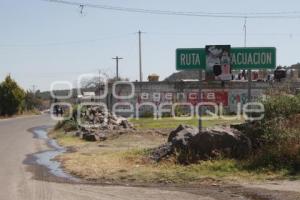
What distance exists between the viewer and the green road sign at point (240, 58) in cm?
1888

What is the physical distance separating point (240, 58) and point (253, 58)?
0.41 metres

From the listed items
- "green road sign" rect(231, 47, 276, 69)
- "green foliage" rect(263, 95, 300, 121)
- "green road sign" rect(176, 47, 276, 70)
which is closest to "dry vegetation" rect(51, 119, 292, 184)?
"green foliage" rect(263, 95, 300, 121)

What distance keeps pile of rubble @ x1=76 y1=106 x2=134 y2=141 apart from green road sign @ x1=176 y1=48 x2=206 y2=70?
1033 cm

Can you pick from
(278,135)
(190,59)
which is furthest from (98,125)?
(278,135)

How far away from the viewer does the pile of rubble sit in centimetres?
2908

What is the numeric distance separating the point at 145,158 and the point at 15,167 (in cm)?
395

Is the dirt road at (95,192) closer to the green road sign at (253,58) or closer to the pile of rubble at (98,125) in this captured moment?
the green road sign at (253,58)

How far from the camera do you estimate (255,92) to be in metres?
56.6

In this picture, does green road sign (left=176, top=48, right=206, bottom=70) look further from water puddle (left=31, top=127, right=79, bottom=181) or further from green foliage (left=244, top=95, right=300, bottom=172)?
water puddle (left=31, top=127, right=79, bottom=181)

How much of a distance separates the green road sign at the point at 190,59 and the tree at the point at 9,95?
60.5 metres

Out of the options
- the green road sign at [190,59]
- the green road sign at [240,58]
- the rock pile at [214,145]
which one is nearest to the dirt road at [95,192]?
the rock pile at [214,145]

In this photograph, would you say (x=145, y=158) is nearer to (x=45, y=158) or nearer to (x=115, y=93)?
(x=45, y=158)

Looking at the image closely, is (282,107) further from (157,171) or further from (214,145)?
(157,171)

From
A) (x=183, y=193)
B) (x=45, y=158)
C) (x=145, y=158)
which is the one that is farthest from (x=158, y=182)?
(x=45, y=158)
